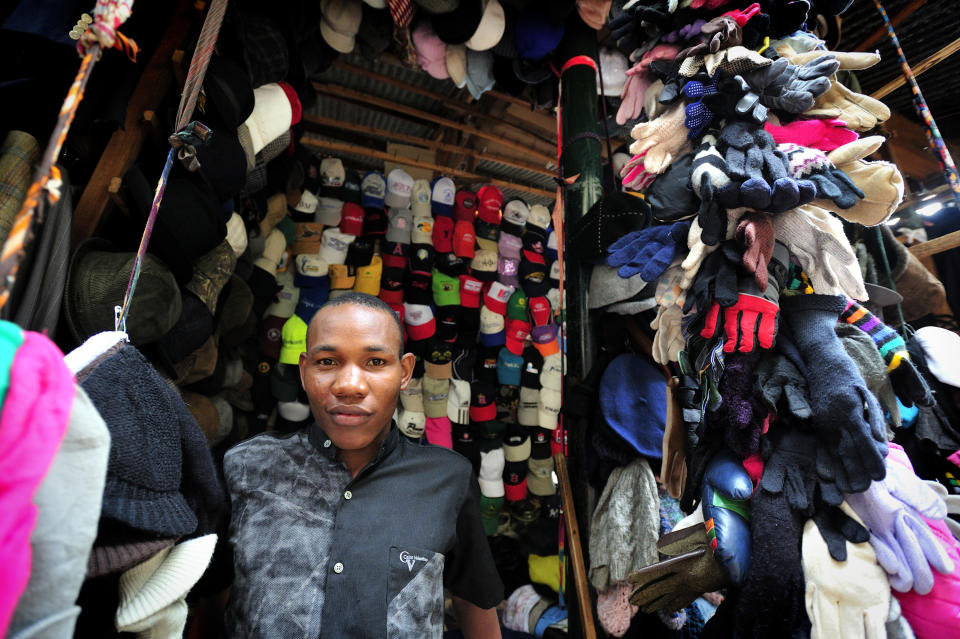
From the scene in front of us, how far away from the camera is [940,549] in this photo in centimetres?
81

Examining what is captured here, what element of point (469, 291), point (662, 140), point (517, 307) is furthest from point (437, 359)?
point (662, 140)

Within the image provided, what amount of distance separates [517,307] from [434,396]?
1.07m

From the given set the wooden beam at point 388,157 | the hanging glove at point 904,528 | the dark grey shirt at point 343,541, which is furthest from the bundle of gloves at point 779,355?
the wooden beam at point 388,157

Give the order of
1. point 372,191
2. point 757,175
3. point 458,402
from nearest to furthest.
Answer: point 757,175, point 372,191, point 458,402

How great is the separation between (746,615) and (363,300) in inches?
47.8

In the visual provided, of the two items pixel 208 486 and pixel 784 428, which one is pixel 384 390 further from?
pixel 784 428

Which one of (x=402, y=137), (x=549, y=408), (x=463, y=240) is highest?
(x=402, y=137)

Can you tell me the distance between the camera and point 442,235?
Result: 3.37 m

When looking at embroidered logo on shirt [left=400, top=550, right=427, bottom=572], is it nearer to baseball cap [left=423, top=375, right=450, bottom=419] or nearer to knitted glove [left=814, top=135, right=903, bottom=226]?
knitted glove [left=814, top=135, right=903, bottom=226]

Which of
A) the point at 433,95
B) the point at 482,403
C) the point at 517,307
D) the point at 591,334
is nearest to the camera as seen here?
the point at 591,334

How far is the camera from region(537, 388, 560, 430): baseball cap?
11.3 feet

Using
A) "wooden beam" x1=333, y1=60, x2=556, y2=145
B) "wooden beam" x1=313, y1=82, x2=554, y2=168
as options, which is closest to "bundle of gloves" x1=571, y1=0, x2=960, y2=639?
"wooden beam" x1=333, y1=60, x2=556, y2=145

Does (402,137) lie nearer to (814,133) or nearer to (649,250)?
(649,250)

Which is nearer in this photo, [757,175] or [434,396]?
[757,175]
